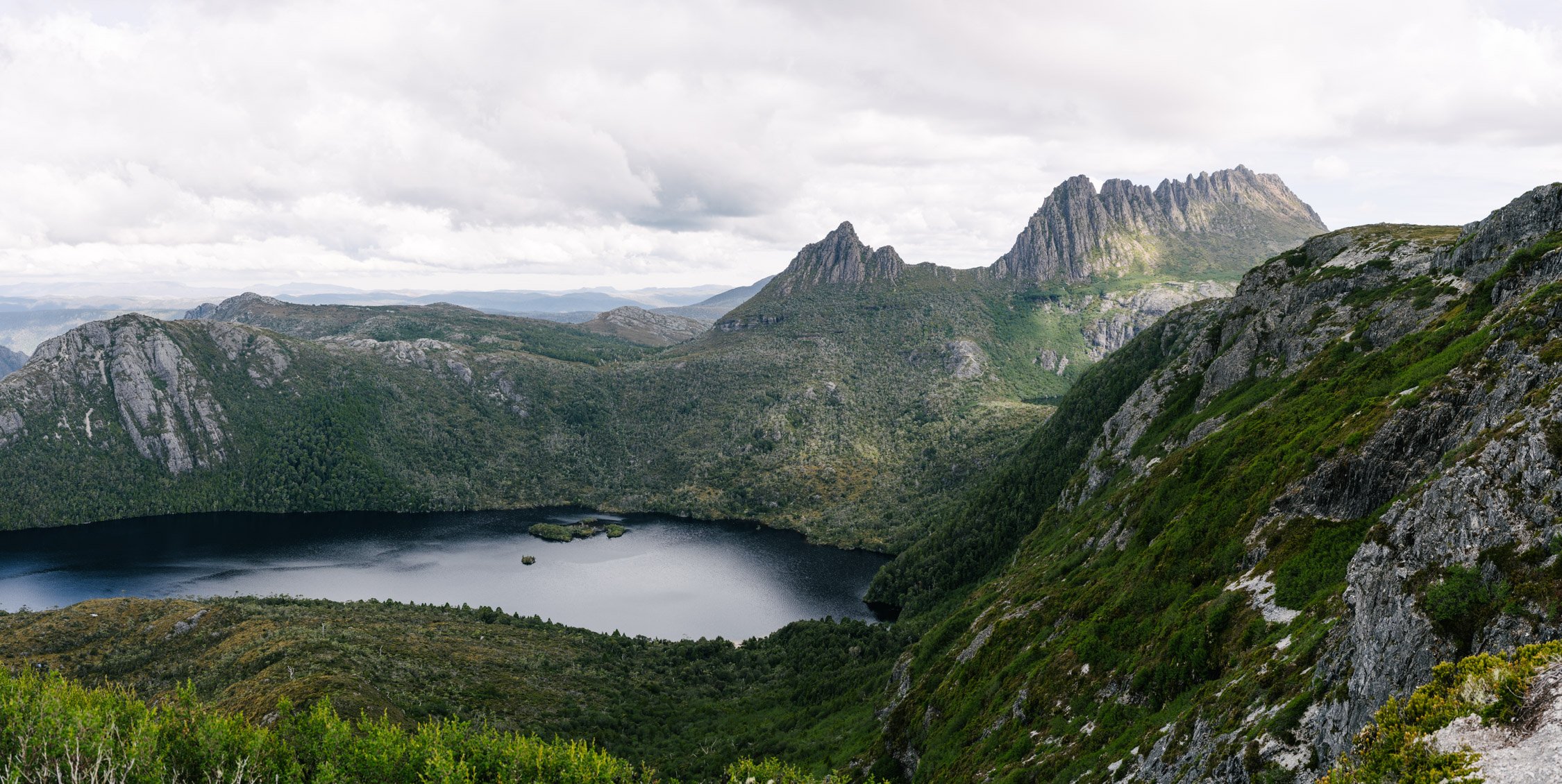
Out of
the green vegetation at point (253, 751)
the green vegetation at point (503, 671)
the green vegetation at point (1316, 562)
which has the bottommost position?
the green vegetation at point (503, 671)

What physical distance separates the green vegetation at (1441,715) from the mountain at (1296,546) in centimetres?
613

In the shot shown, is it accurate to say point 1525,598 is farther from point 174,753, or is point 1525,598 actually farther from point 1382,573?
point 174,753

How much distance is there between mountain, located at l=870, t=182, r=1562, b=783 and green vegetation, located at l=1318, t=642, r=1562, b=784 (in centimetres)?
613

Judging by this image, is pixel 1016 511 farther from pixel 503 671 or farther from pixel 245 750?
pixel 245 750

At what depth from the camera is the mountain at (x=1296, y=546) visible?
3347 cm

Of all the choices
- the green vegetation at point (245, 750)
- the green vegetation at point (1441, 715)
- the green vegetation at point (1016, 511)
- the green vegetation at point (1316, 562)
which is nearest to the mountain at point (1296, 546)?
the green vegetation at point (1316, 562)

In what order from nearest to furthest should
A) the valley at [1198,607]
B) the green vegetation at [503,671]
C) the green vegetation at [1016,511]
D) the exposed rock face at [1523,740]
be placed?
the exposed rock face at [1523,740] → the valley at [1198,607] → the green vegetation at [503,671] → the green vegetation at [1016,511]

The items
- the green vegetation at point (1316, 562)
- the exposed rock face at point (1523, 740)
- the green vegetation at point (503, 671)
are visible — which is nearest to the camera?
the exposed rock face at point (1523, 740)

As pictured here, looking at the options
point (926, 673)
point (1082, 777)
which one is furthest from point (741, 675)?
point (1082, 777)

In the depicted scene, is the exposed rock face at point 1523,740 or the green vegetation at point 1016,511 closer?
the exposed rock face at point 1523,740

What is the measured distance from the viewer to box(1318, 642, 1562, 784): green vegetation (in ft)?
72.1

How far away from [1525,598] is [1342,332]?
85001 millimetres

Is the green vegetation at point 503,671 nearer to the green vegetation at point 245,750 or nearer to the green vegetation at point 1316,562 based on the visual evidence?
the green vegetation at point 245,750

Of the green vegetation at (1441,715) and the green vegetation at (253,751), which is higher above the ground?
the green vegetation at (1441,715)
